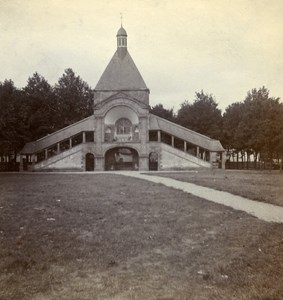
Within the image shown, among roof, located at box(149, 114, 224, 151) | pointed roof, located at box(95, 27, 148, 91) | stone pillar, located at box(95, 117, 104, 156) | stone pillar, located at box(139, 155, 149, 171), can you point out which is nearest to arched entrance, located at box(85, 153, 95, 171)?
stone pillar, located at box(95, 117, 104, 156)

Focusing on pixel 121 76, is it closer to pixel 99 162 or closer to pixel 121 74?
pixel 121 74

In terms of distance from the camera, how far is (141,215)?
12789mm

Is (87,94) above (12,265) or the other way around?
above

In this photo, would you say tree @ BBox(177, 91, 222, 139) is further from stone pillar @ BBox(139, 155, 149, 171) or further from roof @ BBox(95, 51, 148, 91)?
stone pillar @ BBox(139, 155, 149, 171)

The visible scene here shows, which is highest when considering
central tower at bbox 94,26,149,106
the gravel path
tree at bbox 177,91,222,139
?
central tower at bbox 94,26,149,106

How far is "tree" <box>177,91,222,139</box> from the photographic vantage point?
59.8m

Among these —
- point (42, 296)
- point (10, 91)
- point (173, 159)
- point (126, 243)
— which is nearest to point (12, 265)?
point (42, 296)

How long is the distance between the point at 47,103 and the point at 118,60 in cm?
1081

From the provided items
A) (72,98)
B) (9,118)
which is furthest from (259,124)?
(72,98)

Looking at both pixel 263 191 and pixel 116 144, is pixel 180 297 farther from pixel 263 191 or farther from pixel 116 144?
pixel 116 144

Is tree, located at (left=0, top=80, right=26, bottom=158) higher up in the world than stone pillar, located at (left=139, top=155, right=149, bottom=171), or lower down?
higher up

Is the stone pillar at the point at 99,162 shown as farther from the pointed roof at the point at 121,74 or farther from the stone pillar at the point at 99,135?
the pointed roof at the point at 121,74

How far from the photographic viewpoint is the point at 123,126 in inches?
1868

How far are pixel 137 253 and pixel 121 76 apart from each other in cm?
4332
